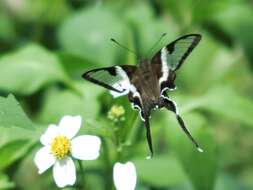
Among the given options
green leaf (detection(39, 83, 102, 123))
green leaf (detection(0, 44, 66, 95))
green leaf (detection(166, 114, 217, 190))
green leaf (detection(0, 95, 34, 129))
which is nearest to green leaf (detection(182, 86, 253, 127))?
green leaf (detection(166, 114, 217, 190))

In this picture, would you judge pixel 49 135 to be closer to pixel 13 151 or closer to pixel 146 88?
pixel 13 151

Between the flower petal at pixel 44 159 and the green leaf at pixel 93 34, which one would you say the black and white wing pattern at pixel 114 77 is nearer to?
the flower petal at pixel 44 159

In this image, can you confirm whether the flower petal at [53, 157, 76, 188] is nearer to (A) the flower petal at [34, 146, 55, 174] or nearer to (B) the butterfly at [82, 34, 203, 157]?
(A) the flower petal at [34, 146, 55, 174]

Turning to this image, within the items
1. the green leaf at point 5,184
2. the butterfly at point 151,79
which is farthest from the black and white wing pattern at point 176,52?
the green leaf at point 5,184

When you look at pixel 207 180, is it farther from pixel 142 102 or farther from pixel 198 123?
pixel 142 102

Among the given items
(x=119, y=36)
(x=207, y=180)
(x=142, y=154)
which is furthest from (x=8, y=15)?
(x=207, y=180)
